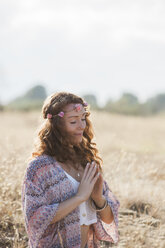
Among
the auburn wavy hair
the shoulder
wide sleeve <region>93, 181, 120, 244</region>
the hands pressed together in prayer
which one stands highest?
the auburn wavy hair

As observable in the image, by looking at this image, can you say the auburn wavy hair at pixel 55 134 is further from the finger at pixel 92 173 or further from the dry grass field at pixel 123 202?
the dry grass field at pixel 123 202

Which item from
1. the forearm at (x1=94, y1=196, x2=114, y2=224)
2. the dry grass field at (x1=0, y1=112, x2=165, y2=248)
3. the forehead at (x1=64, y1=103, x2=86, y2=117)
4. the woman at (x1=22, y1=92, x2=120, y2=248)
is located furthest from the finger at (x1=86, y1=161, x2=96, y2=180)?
the dry grass field at (x1=0, y1=112, x2=165, y2=248)

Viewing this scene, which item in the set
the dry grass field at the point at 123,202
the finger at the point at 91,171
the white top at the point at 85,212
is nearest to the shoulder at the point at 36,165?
the white top at the point at 85,212

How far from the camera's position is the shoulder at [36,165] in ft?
7.93

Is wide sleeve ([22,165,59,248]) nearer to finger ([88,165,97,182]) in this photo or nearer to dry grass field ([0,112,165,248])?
finger ([88,165,97,182])

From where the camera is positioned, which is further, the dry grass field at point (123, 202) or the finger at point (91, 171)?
the dry grass field at point (123, 202)

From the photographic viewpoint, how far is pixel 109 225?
2.88 metres

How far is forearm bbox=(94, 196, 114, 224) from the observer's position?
2.63 meters

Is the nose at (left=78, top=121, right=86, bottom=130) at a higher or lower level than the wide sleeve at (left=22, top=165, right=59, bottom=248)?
higher

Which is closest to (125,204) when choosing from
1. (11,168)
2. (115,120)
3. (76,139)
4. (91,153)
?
(11,168)

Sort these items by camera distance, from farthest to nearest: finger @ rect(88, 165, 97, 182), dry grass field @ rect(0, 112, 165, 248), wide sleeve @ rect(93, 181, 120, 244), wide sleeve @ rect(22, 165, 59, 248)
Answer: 1. dry grass field @ rect(0, 112, 165, 248)
2. wide sleeve @ rect(93, 181, 120, 244)
3. finger @ rect(88, 165, 97, 182)
4. wide sleeve @ rect(22, 165, 59, 248)

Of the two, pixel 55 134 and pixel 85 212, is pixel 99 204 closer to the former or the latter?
pixel 85 212

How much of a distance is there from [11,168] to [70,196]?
1.95 meters

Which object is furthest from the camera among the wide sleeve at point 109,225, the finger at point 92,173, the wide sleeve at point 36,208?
the wide sleeve at point 109,225
